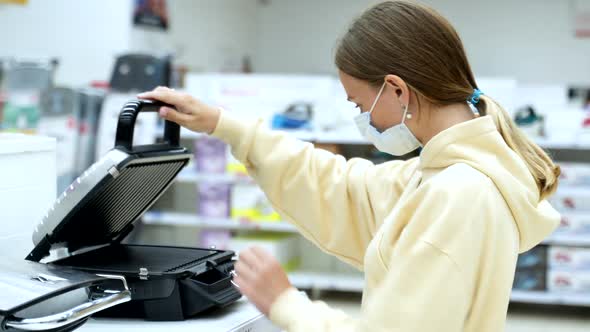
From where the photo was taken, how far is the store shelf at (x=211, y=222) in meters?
5.03

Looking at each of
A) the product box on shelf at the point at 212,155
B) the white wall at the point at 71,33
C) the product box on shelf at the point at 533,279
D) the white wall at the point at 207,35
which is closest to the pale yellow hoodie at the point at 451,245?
the product box on shelf at the point at 533,279

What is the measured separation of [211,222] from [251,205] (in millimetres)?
276

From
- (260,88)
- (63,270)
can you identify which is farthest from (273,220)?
→ (63,270)

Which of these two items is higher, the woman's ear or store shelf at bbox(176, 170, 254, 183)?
the woman's ear

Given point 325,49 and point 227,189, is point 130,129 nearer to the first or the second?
point 227,189

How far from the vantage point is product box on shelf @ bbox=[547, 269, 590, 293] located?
4.77 m

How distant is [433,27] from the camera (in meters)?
1.51

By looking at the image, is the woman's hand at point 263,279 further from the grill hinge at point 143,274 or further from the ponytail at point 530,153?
the ponytail at point 530,153

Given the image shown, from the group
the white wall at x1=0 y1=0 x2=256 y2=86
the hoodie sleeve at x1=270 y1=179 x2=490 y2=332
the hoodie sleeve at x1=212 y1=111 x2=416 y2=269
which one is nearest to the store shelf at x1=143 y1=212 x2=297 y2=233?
the white wall at x1=0 y1=0 x2=256 y2=86

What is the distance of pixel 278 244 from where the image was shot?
5016 mm

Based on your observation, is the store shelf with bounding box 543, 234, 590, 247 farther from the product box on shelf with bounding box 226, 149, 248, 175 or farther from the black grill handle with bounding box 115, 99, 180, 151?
the black grill handle with bounding box 115, 99, 180, 151

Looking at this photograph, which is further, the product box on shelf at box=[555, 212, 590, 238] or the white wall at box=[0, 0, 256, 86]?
the white wall at box=[0, 0, 256, 86]

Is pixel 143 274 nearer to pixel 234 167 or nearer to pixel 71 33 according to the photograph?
pixel 234 167

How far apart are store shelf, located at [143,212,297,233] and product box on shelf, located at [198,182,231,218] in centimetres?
4
